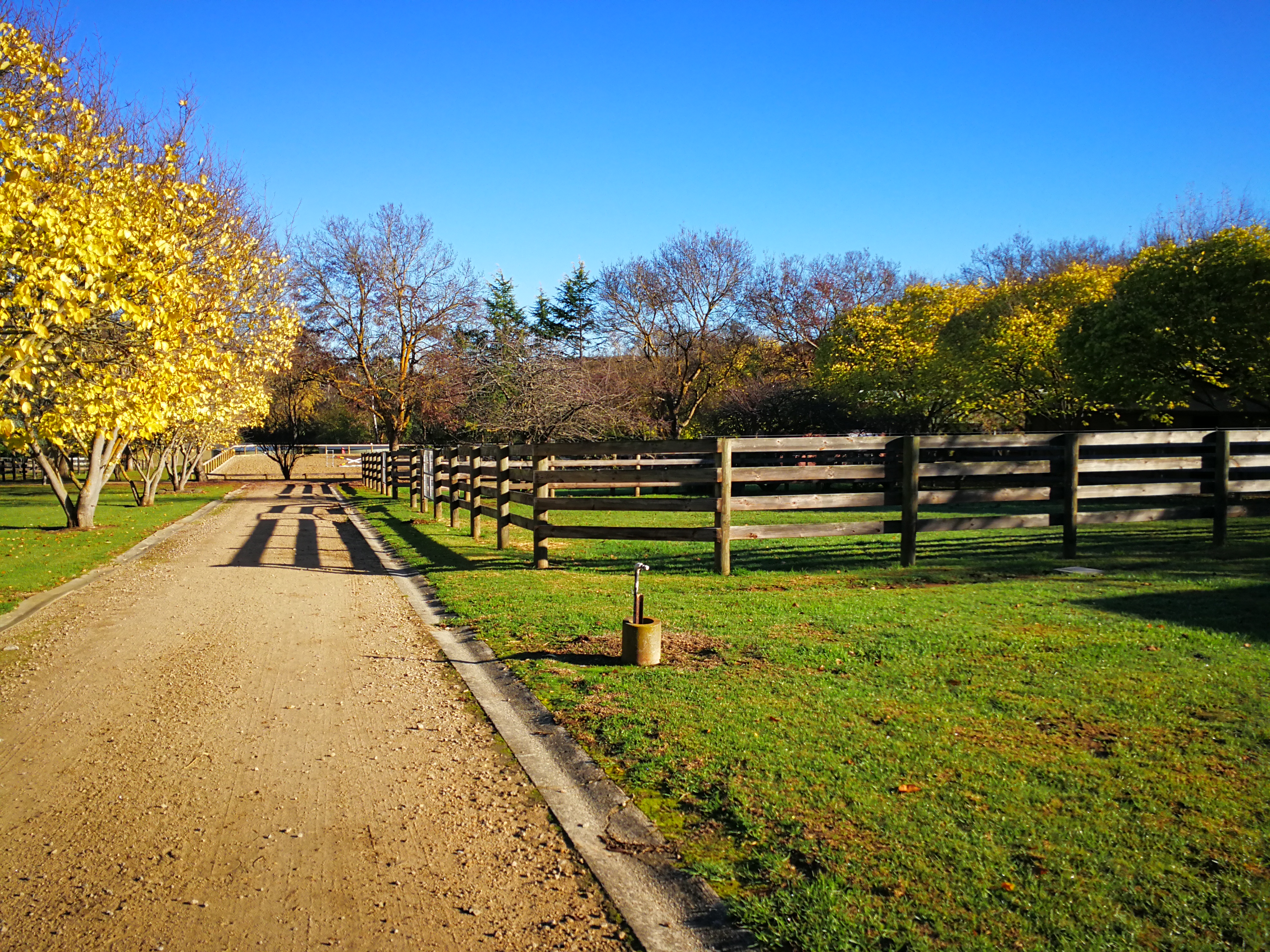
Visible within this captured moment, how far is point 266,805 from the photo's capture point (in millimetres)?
3908

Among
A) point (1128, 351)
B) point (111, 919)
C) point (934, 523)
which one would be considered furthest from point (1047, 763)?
point (1128, 351)

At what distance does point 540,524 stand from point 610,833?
7.10 metres

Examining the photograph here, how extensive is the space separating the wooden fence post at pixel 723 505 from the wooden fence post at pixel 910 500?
2.04m

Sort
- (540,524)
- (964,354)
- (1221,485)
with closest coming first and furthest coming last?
(540,524), (1221,485), (964,354)

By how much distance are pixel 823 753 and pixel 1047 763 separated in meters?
1.00

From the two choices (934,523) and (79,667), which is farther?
(934,523)

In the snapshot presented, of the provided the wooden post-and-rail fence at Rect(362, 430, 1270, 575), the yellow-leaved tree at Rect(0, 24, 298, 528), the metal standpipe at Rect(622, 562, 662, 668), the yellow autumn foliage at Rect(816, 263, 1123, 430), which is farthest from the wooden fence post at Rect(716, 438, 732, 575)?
the yellow autumn foliage at Rect(816, 263, 1123, 430)

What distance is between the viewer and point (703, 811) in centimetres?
368

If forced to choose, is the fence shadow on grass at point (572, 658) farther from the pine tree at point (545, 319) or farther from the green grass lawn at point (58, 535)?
the pine tree at point (545, 319)

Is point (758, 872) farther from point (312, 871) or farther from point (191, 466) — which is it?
point (191, 466)

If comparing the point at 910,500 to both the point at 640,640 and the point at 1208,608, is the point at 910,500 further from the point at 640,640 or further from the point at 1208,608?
the point at 640,640

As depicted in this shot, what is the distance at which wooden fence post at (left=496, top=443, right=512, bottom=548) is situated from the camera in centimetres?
1227

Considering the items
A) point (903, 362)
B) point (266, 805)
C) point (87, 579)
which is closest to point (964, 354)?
point (903, 362)

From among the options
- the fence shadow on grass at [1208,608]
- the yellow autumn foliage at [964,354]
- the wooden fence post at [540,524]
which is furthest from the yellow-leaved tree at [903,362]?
the fence shadow on grass at [1208,608]
